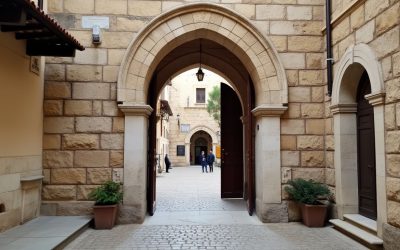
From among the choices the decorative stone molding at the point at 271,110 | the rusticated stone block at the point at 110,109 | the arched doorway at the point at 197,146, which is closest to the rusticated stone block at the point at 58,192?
the rusticated stone block at the point at 110,109

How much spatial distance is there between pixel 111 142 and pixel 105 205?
1.08 m

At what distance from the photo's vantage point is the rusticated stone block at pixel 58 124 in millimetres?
6168

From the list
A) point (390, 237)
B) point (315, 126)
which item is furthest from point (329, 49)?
point (390, 237)

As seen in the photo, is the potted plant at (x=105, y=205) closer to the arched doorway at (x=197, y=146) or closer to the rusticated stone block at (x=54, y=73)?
the rusticated stone block at (x=54, y=73)

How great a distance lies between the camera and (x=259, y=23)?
6.46 m

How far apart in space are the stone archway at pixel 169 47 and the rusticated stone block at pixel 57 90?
35.1 inches

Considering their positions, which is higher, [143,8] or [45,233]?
[143,8]

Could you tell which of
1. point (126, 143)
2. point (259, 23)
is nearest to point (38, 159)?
point (126, 143)

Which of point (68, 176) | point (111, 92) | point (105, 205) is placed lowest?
point (105, 205)

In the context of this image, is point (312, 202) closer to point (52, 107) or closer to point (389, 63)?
point (389, 63)

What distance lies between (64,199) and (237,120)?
16.2 feet

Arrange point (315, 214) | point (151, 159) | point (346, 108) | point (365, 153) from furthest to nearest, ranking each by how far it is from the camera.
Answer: point (151, 159)
point (315, 214)
point (346, 108)
point (365, 153)

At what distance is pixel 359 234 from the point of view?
4871mm

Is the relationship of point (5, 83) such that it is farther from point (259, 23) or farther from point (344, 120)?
point (344, 120)
